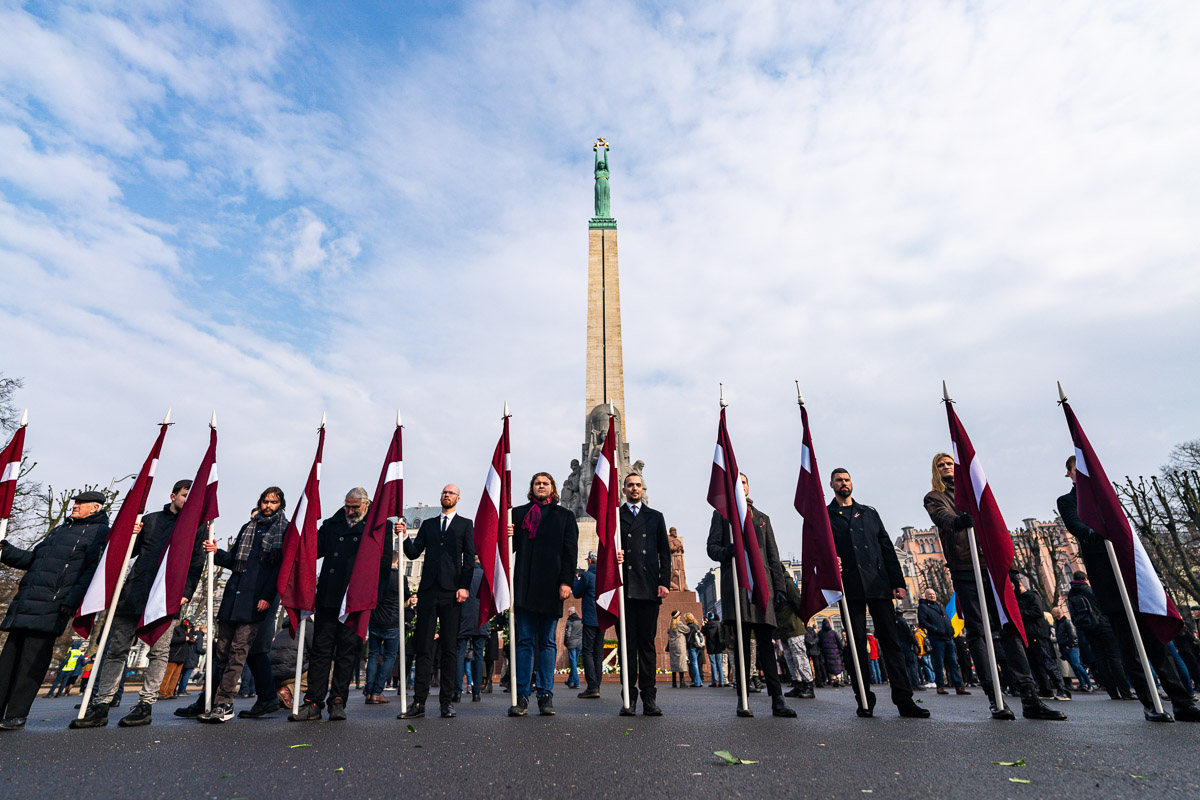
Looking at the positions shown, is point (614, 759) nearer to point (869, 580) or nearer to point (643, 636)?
point (643, 636)

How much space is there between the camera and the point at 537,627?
22.5 ft

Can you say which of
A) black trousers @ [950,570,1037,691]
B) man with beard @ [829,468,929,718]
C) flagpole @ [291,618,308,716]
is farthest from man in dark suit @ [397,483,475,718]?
black trousers @ [950,570,1037,691]

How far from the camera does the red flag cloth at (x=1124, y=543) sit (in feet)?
18.2

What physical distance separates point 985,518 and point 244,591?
22.2 feet

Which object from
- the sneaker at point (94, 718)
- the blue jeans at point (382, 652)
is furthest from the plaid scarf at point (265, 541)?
the blue jeans at point (382, 652)

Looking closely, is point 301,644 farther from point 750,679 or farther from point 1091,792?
point 750,679

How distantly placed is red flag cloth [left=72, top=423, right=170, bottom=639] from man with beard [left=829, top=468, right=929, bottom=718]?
256 inches

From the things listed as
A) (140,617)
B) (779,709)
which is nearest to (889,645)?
(779,709)

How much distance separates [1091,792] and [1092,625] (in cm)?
756

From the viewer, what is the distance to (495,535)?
274 inches

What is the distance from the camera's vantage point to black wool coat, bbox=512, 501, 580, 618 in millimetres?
6594

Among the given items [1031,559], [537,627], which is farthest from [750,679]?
[1031,559]

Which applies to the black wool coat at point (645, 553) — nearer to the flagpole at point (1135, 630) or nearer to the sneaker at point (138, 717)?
the flagpole at point (1135, 630)

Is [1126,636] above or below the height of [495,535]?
below
